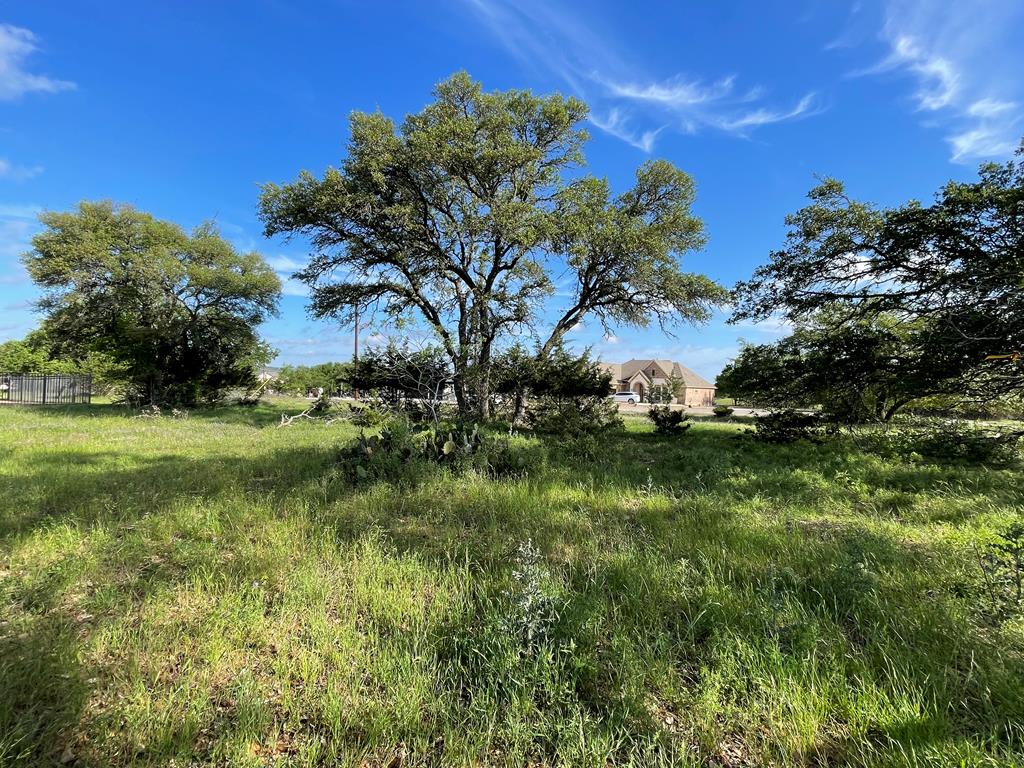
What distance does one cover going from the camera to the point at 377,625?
104 inches

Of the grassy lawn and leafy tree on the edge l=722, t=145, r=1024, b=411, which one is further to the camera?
leafy tree on the edge l=722, t=145, r=1024, b=411

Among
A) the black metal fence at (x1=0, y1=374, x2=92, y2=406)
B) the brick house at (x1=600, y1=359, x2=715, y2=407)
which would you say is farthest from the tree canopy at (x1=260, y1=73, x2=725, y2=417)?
the brick house at (x1=600, y1=359, x2=715, y2=407)

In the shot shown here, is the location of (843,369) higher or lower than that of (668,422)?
higher

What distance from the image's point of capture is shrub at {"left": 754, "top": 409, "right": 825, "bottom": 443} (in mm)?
11312

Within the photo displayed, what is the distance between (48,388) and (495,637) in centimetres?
3669

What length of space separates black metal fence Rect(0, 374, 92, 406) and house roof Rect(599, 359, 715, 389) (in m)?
57.1

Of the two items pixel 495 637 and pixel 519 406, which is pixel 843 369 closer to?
pixel 519 406

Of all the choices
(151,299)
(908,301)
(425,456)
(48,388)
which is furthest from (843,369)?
(48,388)

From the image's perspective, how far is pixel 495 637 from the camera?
7.51 ft

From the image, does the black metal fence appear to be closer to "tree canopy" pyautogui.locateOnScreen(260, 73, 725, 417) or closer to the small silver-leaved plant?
"tree canopy" pyautogui.locateOnScreen(260, 73, 725, 417)

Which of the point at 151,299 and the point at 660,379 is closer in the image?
the point at 151,299

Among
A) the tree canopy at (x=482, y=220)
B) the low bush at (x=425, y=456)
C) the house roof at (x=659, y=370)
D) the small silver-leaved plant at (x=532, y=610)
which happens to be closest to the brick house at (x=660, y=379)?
the house roof at (x=659, y=370)

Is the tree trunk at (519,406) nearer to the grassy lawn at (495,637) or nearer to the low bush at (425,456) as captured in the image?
the low bush at (425,456)

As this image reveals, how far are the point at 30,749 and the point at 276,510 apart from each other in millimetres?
3076
